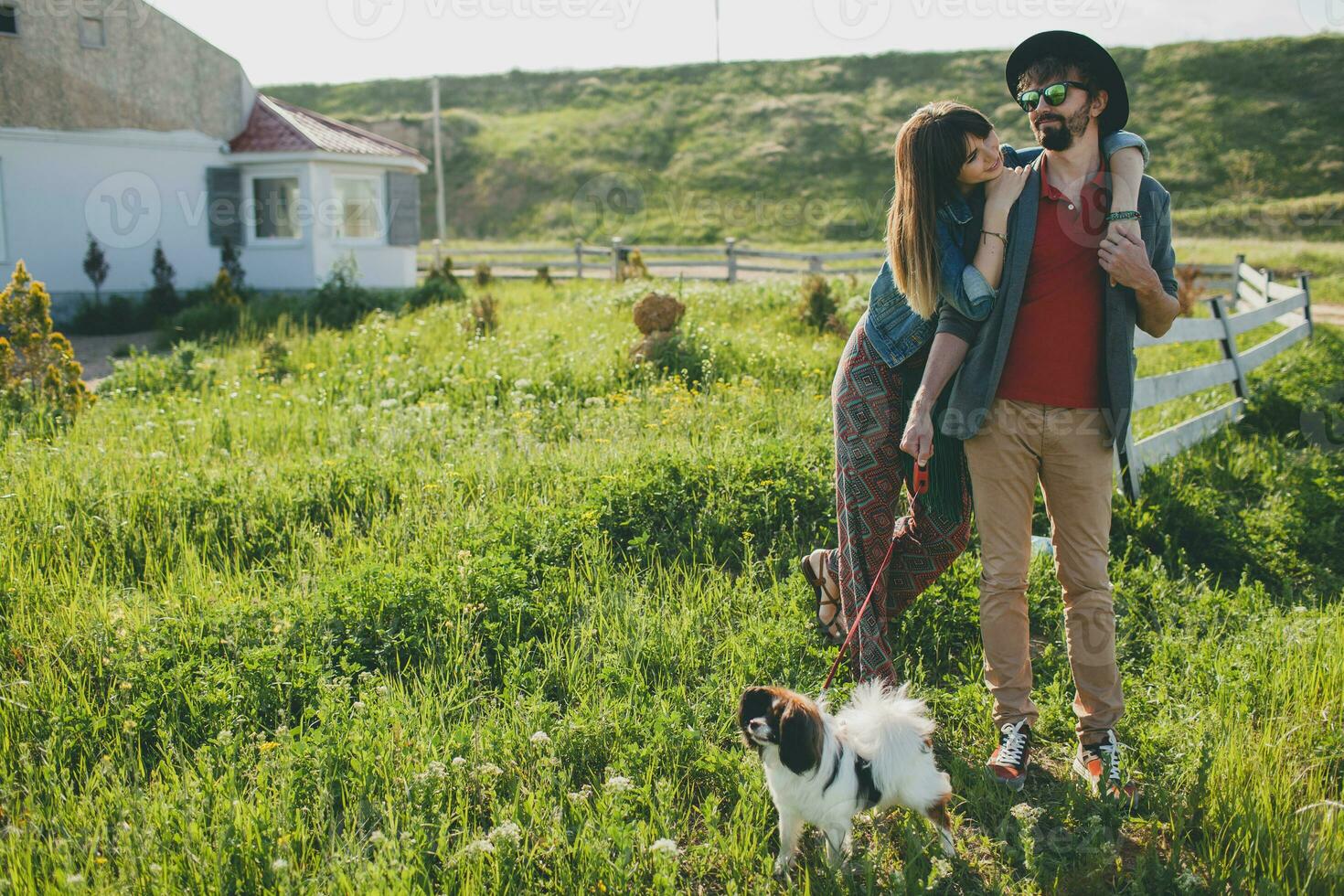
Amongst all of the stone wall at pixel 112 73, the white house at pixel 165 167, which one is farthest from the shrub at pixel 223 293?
the stone wall at pixel 112 73

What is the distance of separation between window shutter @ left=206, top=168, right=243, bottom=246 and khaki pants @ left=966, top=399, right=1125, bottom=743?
A: 17532mm

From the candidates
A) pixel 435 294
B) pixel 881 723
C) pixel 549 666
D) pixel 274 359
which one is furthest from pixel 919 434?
pixel 435 294

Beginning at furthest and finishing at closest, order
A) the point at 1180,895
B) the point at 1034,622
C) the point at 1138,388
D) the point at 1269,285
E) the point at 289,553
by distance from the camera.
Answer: the point at 1269,285 → the point at 1138,388 → the point at 289,553 → the point at 1034,622 → the point at 1180,895

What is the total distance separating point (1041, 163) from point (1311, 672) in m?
2.33

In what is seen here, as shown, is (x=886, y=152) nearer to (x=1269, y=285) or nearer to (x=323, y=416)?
(x=1269, y=285)

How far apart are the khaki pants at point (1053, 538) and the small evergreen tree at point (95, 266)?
1648 centimetres

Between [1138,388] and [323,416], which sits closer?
[1138,388]

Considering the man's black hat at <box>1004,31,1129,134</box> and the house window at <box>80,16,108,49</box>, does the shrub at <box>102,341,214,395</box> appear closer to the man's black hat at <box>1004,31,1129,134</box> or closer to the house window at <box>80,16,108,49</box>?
the man's black hat at <box>1004,31,1129,134</box>

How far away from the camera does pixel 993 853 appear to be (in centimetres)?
299

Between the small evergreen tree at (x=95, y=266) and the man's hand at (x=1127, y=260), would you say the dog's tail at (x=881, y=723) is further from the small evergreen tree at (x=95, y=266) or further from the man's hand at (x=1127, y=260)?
the small evergreen tree at (x=95, y=266)

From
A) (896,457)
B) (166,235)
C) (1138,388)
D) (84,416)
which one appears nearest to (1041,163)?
(896,457)

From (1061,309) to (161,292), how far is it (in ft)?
53.8

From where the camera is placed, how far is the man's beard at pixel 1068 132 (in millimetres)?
3076

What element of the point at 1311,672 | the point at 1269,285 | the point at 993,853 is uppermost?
the point at 1269,285
